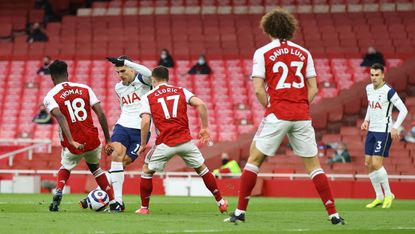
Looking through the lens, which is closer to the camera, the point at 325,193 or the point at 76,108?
the point at 325,193

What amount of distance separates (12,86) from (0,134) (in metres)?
2.71

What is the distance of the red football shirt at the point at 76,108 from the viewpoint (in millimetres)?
13984

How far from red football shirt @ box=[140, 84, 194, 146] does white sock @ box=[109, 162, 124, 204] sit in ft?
Result: 5.08

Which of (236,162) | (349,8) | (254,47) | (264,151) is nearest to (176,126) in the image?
(264,151)

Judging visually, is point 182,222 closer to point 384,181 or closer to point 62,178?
point 62,178

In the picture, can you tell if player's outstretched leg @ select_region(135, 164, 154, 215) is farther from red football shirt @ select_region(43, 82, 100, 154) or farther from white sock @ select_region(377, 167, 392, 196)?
white sock @ select_region(377, 167, 392, 196)

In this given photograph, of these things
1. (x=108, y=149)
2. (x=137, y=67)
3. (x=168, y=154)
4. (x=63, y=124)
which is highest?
(x=137, y=67)

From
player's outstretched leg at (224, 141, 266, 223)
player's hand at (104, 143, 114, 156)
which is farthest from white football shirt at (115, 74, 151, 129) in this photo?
player's outstretched leg at (224, 141, 266, 223)

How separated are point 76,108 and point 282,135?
3744 millimetres

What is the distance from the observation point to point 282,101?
11.4 m

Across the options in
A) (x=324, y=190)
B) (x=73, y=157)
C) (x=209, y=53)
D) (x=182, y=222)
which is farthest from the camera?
(x=209, y=53)

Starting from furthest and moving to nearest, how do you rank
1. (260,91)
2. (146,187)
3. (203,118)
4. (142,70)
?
(142,70) → (146,187) → (203,118) → (260,91)

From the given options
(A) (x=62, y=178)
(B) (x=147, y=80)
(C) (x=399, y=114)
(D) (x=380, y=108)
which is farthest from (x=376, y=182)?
(A) (x=62, y=178)

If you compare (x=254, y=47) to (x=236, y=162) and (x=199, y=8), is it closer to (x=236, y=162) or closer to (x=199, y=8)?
(x=199, y=8)
